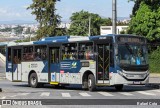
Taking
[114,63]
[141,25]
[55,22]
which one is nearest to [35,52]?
[114,63]

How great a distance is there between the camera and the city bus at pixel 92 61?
77.5 ft

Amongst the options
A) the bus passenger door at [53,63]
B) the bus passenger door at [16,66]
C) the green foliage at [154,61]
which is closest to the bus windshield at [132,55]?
the bus passenger door at [53,63]

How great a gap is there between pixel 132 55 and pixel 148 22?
1233 inches

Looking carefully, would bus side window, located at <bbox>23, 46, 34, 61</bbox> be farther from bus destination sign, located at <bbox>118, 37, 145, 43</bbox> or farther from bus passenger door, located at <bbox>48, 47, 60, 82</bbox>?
bus destination sign, located at <bbox>118, 37, 145, 43</bbox>

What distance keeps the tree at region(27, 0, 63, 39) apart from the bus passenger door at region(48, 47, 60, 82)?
50.1 metres

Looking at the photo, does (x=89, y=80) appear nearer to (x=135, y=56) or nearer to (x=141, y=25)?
(x=135, y=56)

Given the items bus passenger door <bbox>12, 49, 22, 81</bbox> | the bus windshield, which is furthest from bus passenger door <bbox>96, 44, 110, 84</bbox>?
bus passenger door <bbox>12, 49, 22, 81</bbox>

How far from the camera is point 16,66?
31.4m

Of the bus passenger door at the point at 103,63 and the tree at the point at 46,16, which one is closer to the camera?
the bus passenger door at the point at 103,63

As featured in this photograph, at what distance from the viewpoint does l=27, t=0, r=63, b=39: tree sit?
78.6 meters

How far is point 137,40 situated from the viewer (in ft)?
80.5

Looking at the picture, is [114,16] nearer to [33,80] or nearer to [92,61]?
[33,80]

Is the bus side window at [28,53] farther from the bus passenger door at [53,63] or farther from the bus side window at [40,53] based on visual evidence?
the bus passenger door at [53,63]

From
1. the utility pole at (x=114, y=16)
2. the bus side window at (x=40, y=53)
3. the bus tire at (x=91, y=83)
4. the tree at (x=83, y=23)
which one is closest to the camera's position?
the bus tire at (x=91, y=83)
